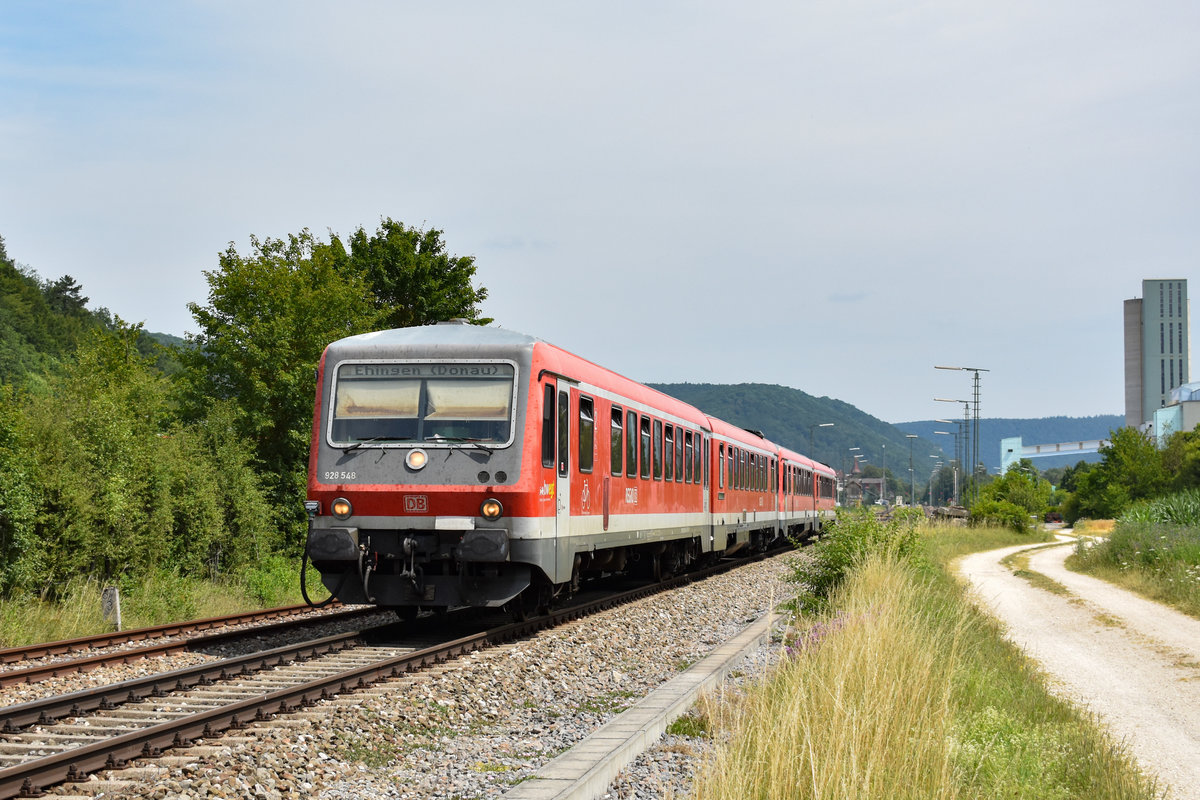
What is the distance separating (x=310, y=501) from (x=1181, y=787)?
874 centimetres

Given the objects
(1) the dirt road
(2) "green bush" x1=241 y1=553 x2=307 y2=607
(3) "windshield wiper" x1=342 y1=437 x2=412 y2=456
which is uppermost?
(3) "windshield wiper" x1=342 y1=437 x2=412 y2=456

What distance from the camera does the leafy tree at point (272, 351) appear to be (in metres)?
25.1

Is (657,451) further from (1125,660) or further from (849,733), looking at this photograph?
(849,733)

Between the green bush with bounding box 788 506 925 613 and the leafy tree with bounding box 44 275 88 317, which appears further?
the leafy tree with bounding box 44 275 88 317

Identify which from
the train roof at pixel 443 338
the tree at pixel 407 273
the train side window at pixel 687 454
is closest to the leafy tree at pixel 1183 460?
the tree at pixel 407 273

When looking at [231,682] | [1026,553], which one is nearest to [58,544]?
[231,682]

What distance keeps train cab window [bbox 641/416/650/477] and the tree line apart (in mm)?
6998

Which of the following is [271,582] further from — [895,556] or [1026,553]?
[1026,553]

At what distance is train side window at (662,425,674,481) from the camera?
19312 mm

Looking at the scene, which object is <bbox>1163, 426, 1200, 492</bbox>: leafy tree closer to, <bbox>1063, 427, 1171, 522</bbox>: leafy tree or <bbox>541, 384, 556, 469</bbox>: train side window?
<bbox>1063, 427, 1171, 522</bbox>: leafy tree

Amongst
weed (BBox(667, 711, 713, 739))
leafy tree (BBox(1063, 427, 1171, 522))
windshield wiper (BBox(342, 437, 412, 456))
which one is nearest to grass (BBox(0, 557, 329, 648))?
windshield wiper (BBox(342, 437, 412, 456))

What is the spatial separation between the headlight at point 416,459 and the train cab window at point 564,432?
1.65m

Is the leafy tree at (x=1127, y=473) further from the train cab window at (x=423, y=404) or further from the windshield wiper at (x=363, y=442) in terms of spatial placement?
the windshield wiper at (x=363, y=442)

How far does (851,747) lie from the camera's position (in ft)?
16.7
